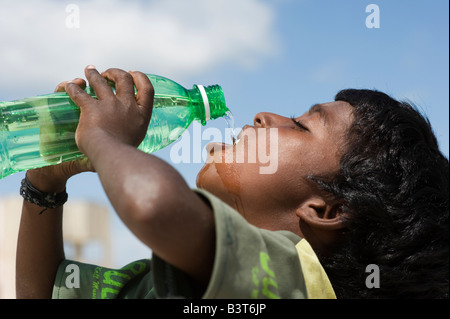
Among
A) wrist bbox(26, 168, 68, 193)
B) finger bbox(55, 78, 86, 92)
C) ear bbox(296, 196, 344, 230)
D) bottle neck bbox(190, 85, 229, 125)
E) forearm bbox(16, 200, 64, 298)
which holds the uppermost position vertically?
finger bbox(55, 78, 86, 92)

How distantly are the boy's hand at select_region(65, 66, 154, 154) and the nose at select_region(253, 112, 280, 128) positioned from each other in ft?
1.45

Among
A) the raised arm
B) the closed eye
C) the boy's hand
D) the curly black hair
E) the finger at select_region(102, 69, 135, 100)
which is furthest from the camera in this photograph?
the closed eye

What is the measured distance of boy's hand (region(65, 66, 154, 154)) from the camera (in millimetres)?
1016

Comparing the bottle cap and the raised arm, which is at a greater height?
the bottle cap

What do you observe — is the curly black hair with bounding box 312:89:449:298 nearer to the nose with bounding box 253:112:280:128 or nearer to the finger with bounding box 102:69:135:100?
the nose with bounding box 253:112:280:128

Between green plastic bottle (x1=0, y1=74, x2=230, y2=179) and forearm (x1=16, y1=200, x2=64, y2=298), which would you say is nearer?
green plastic bottle (x1=0, y1=74, x2=230, y2=179)

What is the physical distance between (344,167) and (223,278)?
640mm

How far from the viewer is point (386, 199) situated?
133cm

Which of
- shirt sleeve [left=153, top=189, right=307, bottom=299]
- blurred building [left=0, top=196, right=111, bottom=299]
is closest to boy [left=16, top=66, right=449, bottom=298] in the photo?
shirt sleeve [left=153, top=189, right=307, bottom=299]

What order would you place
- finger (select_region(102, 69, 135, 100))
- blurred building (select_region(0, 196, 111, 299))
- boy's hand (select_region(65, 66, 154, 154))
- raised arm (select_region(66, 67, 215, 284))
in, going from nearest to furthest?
raised arm (select_region(66, 67, 215, 284)), boy's hand (select_region(65, 66, 154, 154)), finger (select_region(102, 69, 135, 100)), blurred building (select_region(0, 196, 111, 299))

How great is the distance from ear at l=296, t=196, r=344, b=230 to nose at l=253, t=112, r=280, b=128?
26 cm

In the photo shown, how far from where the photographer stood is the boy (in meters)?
0.86

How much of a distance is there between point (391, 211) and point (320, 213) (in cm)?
17
